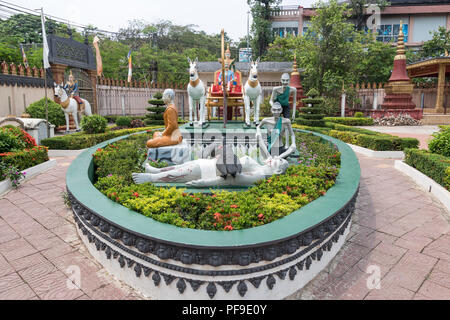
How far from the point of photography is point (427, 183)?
20.6 feet

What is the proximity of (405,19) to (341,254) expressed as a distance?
1583 inches

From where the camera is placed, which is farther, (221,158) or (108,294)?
(221,158)

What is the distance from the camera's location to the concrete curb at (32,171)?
6125 mm

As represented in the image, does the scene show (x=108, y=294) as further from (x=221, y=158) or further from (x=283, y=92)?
(x=283, y=92)

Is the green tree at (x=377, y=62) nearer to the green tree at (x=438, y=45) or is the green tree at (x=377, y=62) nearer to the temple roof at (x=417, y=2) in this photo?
the green tree at (x=438, y=45)

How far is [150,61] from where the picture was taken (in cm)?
2722

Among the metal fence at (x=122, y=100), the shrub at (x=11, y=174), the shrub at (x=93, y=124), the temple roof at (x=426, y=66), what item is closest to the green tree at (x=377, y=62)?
the temple roof at (x=426, y=66)

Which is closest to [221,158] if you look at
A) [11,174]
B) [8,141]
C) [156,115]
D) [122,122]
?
[11,174]

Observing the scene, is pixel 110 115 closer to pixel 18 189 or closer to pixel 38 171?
pixel 38 171

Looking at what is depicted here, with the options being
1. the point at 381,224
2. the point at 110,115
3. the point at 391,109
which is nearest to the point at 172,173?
the point at 381,224

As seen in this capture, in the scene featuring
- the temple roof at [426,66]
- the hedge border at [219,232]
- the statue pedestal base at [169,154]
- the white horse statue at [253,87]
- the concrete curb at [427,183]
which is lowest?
the concrete curb at [427,183]

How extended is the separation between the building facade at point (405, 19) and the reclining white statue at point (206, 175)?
106ft

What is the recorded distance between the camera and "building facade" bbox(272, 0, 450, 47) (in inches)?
1305

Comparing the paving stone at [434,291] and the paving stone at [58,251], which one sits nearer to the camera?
the paving stone at [434,291]
